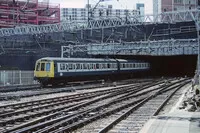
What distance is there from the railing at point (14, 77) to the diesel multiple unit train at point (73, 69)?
4459 millimetres

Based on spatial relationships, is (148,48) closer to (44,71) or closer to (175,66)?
(44,71)

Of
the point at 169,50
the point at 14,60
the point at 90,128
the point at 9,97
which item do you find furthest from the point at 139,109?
the point at 169,50

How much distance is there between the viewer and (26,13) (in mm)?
84438

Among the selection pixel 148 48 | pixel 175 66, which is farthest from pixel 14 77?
pixel 175 66

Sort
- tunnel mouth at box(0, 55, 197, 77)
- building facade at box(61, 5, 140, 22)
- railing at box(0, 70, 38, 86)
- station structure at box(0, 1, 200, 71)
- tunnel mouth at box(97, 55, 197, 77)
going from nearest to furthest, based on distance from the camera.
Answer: railing at box(0, 70, 38, 86), station structure at box(0, 1, 200, 71), building facade at box(61, 5, 140, 22), tunnel mouth at box(0, 55, 197, 77), tunnel mouth at box(97, 55, 197, 77)

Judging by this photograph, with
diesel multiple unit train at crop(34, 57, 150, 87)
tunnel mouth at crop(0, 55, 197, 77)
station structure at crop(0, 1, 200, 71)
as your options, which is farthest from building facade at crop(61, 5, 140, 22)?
tunnel mouth at crop(0, 55, 197, 77)

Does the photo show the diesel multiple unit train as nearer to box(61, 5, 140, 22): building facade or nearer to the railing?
the railing

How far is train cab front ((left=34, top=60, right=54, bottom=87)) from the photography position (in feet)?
113

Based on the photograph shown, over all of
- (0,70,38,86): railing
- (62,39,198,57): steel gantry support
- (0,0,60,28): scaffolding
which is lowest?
(0,70,38,86): railing

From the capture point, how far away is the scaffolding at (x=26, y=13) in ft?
256

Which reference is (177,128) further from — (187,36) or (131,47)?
(187,36)

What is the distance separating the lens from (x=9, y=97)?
943 inches

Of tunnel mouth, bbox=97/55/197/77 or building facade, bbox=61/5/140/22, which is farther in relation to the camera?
tunnel mouth, bbox=97/55/197/77

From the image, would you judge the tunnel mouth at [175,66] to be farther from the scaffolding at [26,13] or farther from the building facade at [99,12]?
the scaffolding at [26,13]
